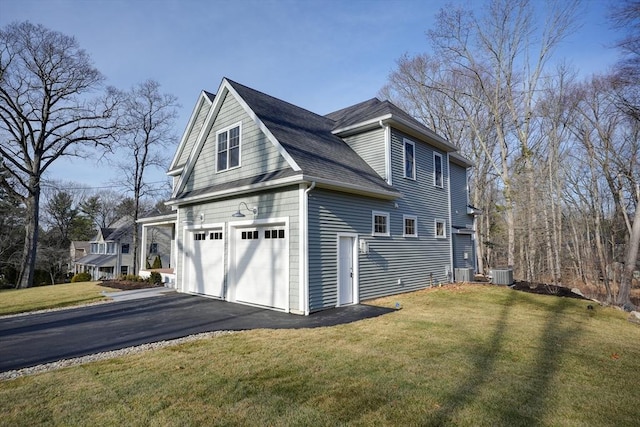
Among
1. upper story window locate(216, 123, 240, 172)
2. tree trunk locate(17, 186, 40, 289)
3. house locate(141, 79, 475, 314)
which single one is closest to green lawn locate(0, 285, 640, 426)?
house locate(141, 79, 475, 314)

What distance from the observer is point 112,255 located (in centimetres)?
3722

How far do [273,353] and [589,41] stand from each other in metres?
19.6

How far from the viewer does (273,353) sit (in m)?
5.51

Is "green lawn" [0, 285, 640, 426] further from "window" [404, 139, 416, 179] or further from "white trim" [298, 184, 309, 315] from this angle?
"window" [404, 139, 416, 179]

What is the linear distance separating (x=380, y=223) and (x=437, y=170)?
5.34 meters

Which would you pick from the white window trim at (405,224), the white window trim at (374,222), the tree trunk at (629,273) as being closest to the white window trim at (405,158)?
the white window trim at (405,224)

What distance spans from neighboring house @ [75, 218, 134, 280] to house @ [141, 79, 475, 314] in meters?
29.1

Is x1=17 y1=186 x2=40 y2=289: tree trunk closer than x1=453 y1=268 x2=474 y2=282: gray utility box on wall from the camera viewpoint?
No

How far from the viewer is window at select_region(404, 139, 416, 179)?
12.7m

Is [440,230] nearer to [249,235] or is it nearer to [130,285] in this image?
[249,235]

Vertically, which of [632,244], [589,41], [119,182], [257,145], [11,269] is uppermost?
[589,41]

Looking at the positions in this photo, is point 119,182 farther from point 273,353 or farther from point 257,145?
point 273,353

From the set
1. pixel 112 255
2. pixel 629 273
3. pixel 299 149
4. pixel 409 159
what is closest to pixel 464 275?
pixel 629 273

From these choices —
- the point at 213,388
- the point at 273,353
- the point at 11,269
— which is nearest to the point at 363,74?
the point at 273,353
